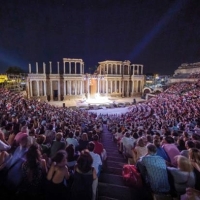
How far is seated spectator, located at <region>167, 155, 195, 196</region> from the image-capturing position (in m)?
3.30

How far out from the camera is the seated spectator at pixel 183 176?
3299 mm

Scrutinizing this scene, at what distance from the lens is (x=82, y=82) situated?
4925 centimetres

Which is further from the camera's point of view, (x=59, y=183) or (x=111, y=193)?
(x=111, y=193)

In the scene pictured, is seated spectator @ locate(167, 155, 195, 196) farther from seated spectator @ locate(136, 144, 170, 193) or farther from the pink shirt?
the pink shirt

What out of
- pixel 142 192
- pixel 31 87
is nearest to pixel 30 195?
pixel 142 192

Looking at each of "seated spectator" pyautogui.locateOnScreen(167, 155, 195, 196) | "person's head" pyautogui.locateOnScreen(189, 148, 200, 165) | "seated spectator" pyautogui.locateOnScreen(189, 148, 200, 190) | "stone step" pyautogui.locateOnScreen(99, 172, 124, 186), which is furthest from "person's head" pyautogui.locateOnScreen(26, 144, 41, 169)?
"person's head" pyautogui.locateOnScreen(189, 148, 200, 165)

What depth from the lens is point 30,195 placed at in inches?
124

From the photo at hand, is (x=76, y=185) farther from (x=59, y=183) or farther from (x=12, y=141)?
(x=12, y=141)

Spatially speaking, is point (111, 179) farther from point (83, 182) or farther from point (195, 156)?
point (195, 156)

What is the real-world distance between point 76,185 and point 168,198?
1929 mm

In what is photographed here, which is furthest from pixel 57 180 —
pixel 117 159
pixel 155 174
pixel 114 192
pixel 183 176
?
pixel 117 159

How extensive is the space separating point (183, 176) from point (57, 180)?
249 centimetres

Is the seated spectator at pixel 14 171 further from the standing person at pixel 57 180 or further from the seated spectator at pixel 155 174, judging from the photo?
the seated spectator at pixel 155 174

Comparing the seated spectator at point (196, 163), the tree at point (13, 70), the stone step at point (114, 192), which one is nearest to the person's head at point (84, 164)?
the stone step at point (114, 192)
